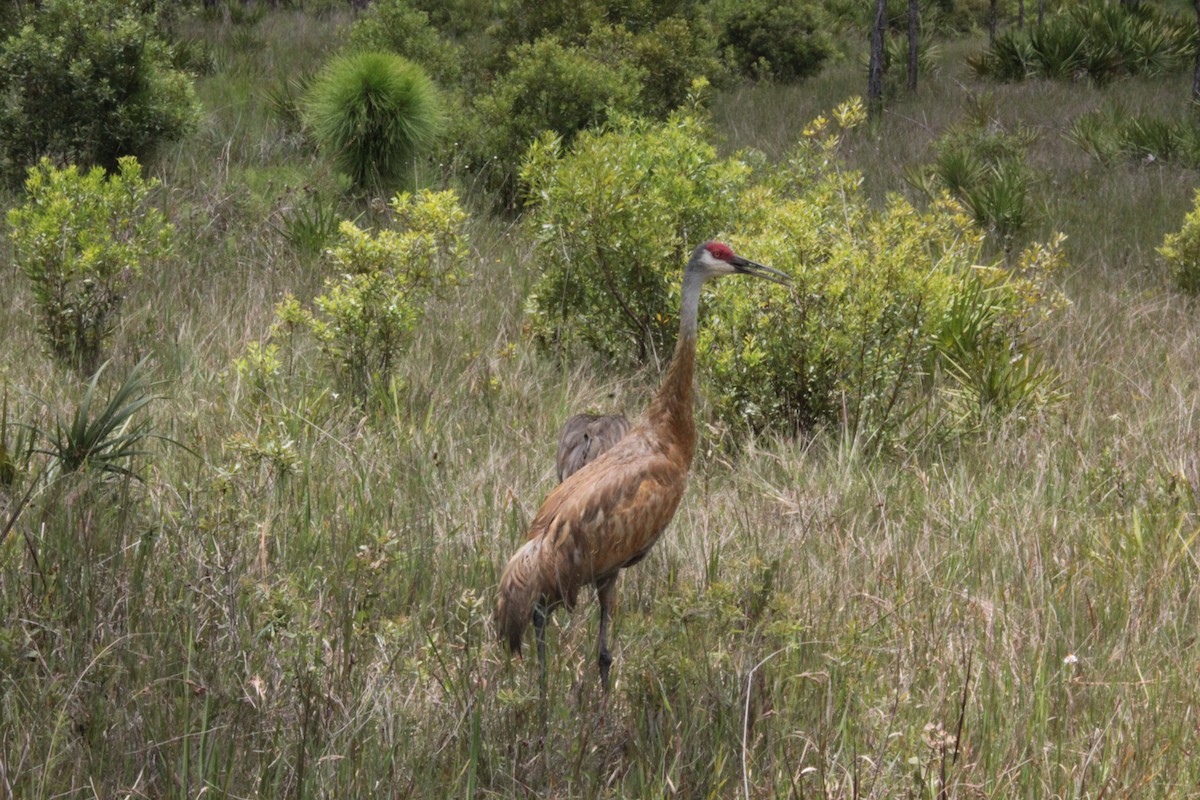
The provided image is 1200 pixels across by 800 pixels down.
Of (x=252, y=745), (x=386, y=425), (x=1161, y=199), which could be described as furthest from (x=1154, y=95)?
(x=252, y=745)

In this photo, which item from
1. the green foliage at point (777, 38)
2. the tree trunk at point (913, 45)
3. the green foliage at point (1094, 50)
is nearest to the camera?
the tree trunk at point (913, 45)

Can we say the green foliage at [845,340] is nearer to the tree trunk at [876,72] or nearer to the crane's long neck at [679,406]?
the crane's long neck at [679,406]

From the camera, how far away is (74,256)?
650 cm

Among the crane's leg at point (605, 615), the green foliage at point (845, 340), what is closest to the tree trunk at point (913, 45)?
the green foliage at point (845, 340)

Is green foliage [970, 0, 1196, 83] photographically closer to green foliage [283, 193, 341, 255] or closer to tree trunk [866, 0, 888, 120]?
tree trunk [866, 0, 888, 120]

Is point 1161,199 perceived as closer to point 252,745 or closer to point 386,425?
point 386,425

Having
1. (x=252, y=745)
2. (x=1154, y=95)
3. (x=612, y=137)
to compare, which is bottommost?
(x=1154, y=95)

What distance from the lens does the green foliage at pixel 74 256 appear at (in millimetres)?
6422

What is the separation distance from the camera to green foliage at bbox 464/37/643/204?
33.4 feet

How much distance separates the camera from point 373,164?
9539mm

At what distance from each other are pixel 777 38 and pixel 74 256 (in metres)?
14.4

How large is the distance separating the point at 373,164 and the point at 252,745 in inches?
272

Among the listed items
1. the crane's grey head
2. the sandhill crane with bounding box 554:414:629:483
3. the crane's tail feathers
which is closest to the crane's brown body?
the crane's tail feathers

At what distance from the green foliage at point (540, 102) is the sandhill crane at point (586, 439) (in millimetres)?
5305
